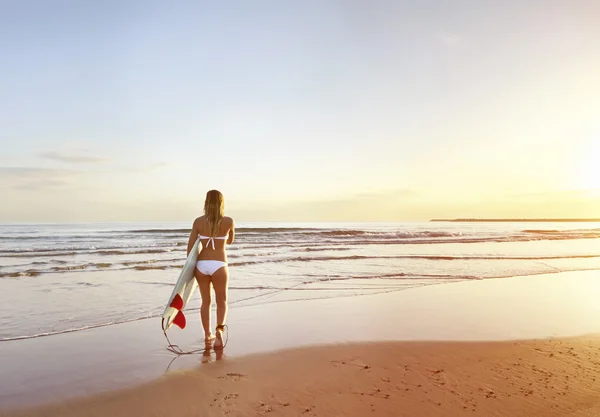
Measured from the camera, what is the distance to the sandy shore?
391cm

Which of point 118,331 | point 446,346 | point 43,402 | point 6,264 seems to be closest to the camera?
point 43,402

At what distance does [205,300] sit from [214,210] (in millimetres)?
1237

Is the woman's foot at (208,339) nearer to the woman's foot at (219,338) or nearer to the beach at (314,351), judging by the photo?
the woman's foot at (219,338)

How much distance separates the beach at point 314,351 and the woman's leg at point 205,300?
10.6 inches

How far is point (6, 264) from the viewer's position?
1622cm

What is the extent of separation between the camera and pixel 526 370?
4906 mm

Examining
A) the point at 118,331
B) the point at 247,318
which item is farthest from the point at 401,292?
the point at 118,331

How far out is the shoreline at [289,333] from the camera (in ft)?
15.5

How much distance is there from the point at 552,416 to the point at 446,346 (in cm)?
214

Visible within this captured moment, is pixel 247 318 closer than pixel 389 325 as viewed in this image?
No

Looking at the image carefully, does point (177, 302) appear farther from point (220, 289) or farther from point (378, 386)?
point (378, 386)

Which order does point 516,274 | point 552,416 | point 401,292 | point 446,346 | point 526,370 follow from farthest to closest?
point 516,274 < point 401,292 < point 446,346 < point 526,370 < point 552,416

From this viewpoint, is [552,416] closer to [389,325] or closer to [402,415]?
[402,415]

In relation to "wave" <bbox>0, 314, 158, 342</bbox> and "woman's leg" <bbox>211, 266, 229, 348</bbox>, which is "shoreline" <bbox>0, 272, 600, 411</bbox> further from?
"woman's leg" <bbox>211, 266, 229, 348</bbox>
